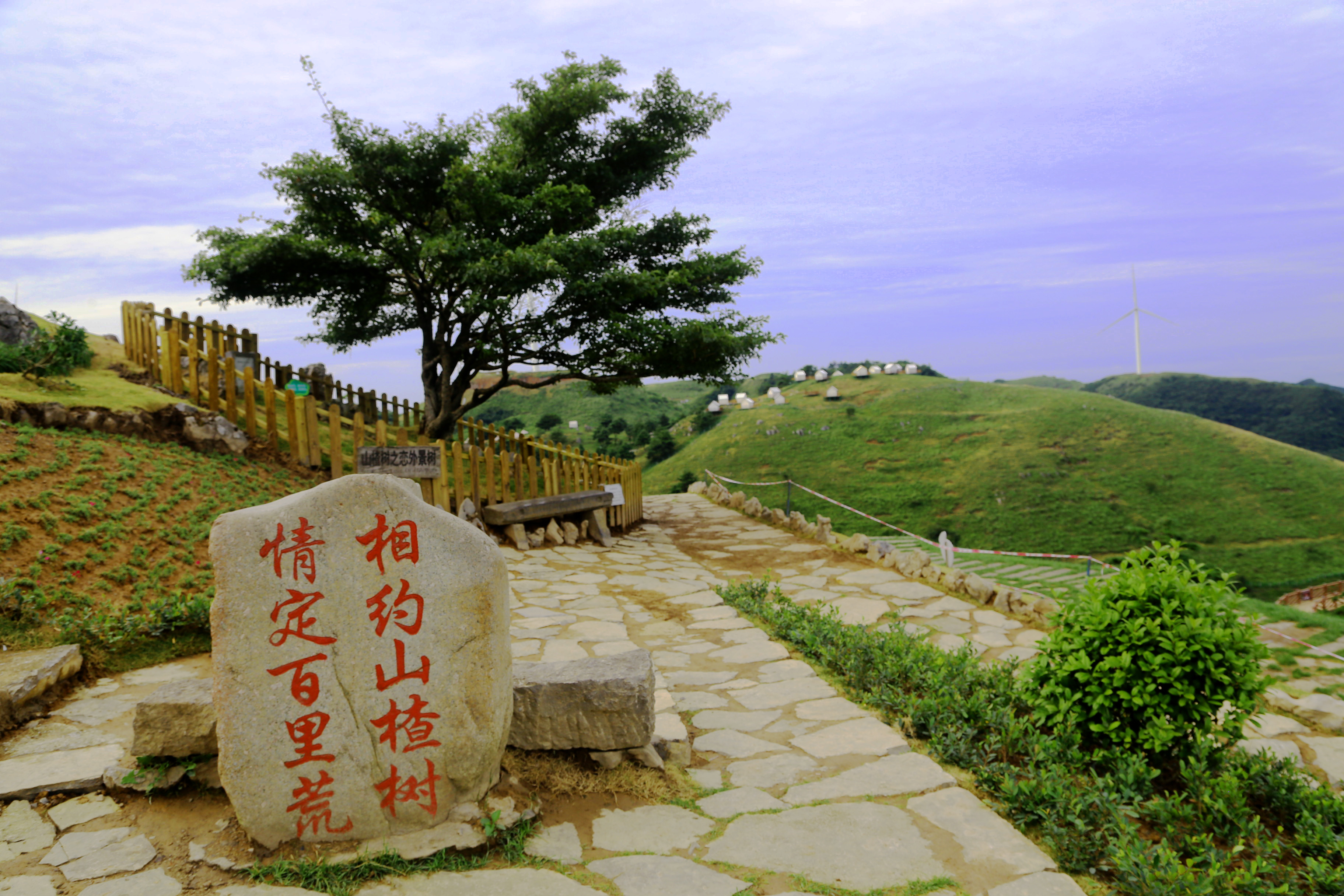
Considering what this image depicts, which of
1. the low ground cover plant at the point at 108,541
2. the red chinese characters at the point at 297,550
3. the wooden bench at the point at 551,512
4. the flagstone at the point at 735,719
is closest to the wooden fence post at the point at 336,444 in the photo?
the low ground cover plant at the point at 108,541

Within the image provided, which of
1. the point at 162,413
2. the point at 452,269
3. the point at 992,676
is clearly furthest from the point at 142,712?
the point at 452,269

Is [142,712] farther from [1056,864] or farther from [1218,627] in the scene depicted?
[1218,627]

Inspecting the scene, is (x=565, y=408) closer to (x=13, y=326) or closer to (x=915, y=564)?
(x=13, y=326)

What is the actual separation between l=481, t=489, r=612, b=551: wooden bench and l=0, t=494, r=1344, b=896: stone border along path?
3749mm

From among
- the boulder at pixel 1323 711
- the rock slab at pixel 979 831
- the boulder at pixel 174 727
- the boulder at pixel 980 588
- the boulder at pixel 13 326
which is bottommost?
the boulder at pixel 1323 711

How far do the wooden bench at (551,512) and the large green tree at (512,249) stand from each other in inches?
119

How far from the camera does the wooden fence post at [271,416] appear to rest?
9.49 meters

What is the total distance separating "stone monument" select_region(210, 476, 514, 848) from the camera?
2723 mm

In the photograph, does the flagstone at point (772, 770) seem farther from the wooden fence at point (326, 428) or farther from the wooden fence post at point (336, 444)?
the wooden fence post at point (336, 444)

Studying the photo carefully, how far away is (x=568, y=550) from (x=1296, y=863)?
8124mm

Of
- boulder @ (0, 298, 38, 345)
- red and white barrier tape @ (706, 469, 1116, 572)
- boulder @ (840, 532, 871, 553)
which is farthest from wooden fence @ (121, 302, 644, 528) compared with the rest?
boulder @ (840, 532, 871, 553)

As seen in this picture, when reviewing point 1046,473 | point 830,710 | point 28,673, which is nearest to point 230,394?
point 28,673

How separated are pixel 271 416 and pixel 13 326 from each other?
4.78m

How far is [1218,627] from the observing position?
3.52m
